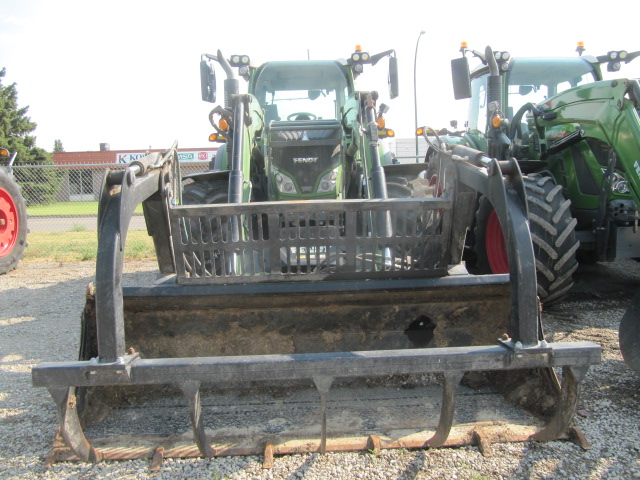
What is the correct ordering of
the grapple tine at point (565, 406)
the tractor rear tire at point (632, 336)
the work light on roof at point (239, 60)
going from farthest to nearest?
1. the work light on roof at point (239, 60)
2. the tractor rear tire at point (632, 336)
3. the grapple tine at point (565, 406)

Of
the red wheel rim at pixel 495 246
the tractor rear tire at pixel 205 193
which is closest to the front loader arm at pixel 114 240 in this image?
the tractor rear tire at pixel 205 193

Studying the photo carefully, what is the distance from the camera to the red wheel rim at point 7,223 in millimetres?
7871

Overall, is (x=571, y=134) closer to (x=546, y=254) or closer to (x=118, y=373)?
(x=546, y=254)

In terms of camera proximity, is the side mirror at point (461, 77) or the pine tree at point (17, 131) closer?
the side mirror at point (461, 77)

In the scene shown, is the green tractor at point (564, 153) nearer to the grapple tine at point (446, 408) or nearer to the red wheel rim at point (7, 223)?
the grapple tine at point (446, 408)

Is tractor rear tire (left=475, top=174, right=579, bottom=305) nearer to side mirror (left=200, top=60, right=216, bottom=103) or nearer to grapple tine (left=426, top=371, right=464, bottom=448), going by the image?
grapple tine (left=426, top=371, right=464, bottom=448)

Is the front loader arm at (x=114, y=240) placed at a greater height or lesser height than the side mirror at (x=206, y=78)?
lesser

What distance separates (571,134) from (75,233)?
12.2 m

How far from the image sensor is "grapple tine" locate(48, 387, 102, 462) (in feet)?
7.15

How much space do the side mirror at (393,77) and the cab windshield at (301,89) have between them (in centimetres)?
50

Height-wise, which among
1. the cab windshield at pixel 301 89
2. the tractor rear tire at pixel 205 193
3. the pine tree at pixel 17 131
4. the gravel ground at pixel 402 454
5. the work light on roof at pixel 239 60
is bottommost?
the gravel ground at pixel 402 454

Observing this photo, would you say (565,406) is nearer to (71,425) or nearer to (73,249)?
(71,425)

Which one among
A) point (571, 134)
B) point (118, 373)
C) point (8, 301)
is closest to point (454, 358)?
point (118, 373)

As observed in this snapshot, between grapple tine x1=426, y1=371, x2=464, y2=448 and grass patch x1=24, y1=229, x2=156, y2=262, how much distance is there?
Result: 5.87 metres
